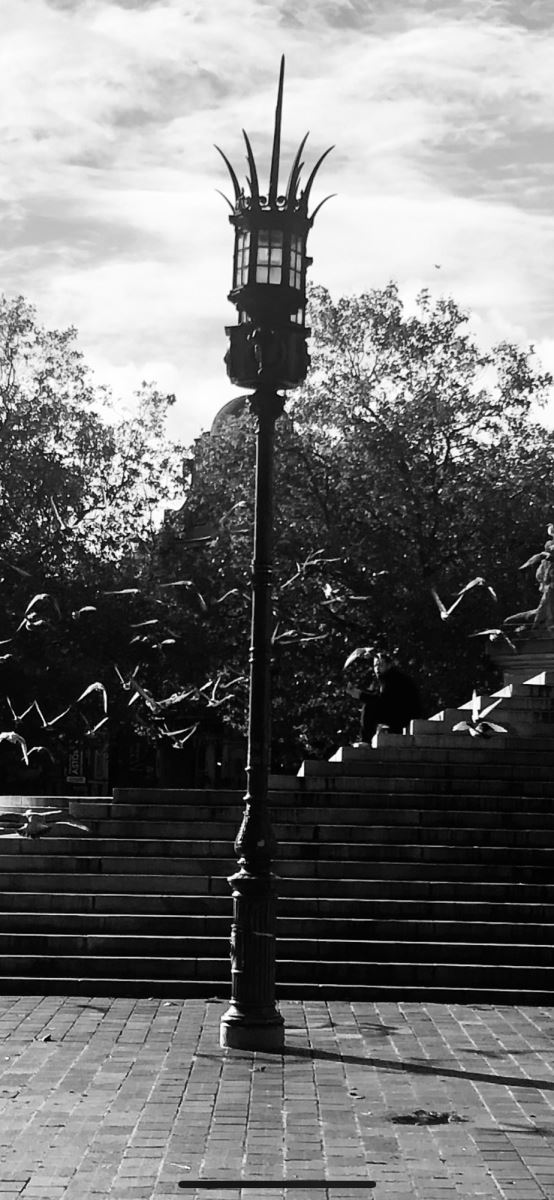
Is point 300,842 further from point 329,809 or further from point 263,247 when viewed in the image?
point 263,247

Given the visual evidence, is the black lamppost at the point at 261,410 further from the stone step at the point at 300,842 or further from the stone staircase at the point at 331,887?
the stone step at the point at 300,842

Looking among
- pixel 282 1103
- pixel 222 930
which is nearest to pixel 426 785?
pixel 222 930

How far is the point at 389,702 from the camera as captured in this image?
70.8 ft

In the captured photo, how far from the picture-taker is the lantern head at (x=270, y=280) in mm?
11703

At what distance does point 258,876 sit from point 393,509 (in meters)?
24.5

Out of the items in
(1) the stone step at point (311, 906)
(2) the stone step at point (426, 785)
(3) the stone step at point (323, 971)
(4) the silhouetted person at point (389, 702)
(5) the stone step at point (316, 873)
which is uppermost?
(4) the silhouetted person at point (389, 702)

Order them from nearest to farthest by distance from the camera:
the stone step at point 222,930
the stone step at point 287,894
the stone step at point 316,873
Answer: the stone step at point 222,930 < the stone step at point 287,894 < the stone step at point 316,873

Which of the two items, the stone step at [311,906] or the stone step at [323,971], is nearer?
the stone step at [323,971]

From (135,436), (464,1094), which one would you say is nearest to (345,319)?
(135,436)

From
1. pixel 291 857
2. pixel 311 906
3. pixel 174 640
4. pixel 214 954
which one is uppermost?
pixel 174 640

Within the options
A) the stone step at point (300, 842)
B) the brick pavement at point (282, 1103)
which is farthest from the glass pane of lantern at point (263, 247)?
the stone step at point (300, 842)

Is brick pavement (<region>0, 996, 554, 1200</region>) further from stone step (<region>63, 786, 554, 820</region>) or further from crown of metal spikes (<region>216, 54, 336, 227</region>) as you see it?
crown of metal spikes (<region>216, 54, 336, 227</region>)

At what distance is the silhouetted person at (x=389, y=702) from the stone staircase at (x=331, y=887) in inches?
149

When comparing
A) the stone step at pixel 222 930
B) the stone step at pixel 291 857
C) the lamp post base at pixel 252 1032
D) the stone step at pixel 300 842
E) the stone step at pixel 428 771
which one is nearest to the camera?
the lamp post base at pixel 252 1032
